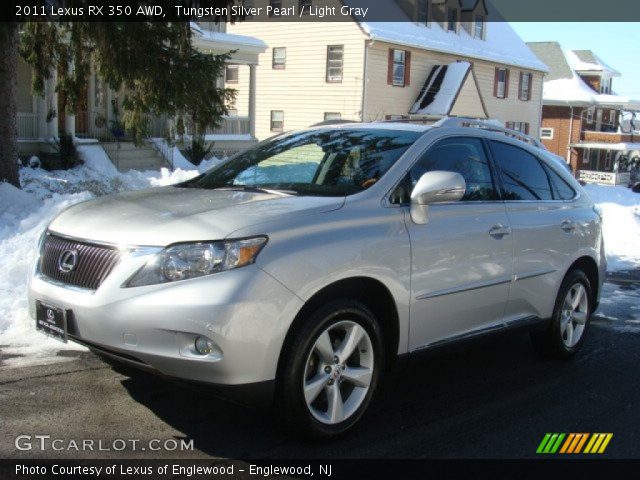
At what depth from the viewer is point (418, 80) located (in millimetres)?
33188

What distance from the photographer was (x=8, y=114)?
11.4 metres

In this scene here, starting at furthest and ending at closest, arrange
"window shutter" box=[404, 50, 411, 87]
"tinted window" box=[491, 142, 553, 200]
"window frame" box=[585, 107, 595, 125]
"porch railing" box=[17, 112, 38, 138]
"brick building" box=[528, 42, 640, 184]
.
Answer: "window frame" box=[585, 107, 595, 125] → "brick building" box=[528, 42, 640, 184] → "window shutter" box=[404, 50, 411, 87] → "porch railing" box=[17, 112, 38, 138] → "tinted window" box=[491, 142, 553, 200]

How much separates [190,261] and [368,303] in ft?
3.92

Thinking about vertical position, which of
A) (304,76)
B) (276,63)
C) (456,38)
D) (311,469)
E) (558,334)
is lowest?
(311,469)

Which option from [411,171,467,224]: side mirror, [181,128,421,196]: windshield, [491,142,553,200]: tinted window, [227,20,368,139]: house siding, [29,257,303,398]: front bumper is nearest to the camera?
[29,257,303,398]: front bumper

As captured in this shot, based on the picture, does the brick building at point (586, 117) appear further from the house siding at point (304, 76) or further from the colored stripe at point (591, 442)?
the colored stripe at point (591, 442)

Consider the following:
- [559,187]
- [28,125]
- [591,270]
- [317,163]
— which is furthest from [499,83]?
[317,163]

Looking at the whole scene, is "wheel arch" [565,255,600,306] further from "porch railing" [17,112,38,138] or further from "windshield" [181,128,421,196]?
"porch railing" [17,112,38,138]

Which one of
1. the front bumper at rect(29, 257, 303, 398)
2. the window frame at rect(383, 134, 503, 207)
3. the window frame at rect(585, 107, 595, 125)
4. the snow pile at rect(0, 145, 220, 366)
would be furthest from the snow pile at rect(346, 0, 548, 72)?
the front bumper at rect(29, 257, 303, 398)

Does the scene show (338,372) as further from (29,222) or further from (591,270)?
(29,222)

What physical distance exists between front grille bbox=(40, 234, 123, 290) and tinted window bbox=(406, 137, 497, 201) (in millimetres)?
2008

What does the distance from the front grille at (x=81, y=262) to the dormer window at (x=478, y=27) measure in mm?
35124

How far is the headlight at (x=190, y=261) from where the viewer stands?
3701 mm

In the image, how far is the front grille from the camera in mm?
3858
